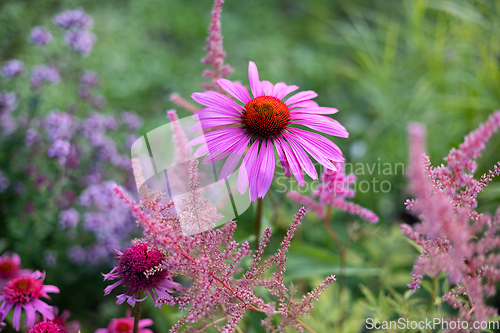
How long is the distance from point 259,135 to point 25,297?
0.74 meters

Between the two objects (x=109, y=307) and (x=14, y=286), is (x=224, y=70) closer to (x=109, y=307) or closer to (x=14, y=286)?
(x=14, y=286)

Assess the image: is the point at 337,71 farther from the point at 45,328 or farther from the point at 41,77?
the point at 45,328

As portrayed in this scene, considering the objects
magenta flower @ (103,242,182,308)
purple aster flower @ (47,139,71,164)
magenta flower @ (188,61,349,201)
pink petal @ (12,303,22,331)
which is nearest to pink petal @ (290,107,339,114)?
magenta flower @ (188,61,349,201)

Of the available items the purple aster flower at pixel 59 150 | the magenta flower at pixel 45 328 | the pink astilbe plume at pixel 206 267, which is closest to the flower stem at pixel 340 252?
the pink astilbe plume at pixel 206 267

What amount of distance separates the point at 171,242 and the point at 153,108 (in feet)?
8.78

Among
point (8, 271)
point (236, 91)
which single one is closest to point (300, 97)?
point (236, 91)

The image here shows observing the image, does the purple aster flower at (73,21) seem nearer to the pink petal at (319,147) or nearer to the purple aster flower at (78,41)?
the purple aster flower at (78,41)

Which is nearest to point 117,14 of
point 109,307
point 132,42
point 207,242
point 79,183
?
point 132,42

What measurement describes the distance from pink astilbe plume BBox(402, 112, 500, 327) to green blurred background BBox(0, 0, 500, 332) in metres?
0.49

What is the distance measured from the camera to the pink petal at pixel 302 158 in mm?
878

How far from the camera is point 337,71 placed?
132 inches

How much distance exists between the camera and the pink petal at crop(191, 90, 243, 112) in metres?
0.94

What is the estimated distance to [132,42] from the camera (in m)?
3.64

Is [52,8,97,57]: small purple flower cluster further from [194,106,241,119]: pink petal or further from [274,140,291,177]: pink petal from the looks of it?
[274,140,291,177]: pink petal
